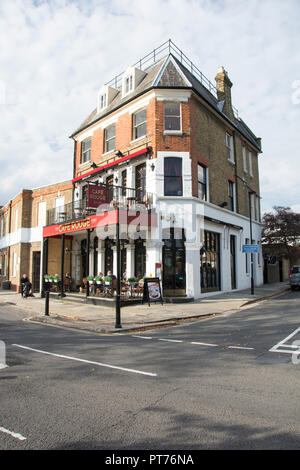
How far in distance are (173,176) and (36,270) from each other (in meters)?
13.5

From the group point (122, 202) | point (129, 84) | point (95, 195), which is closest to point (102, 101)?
point (129, 84)

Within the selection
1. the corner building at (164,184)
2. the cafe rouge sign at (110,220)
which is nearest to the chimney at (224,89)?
the corner building at (164,184)

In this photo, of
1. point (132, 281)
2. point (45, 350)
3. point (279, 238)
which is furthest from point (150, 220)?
point (279, 238)

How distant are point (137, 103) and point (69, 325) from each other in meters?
13.6

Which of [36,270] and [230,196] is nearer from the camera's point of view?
[230,196]

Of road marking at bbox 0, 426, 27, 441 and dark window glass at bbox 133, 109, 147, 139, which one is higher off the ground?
dark window glass at bbox 133, 109, 147, 139

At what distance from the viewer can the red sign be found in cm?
1644

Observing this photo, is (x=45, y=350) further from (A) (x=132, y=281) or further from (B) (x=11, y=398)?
(A) (x=132, y=281)

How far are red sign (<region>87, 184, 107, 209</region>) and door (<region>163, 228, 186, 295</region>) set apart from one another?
4.00m

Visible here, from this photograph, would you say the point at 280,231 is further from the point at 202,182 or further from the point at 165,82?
the point at 165,82

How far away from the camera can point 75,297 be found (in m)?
18.5

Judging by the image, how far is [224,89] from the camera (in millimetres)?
23469

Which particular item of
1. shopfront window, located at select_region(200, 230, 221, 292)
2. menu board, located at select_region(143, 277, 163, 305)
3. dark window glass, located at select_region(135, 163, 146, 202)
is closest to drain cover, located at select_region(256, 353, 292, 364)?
menu board, located at select_region(143, 277, 163, 305)

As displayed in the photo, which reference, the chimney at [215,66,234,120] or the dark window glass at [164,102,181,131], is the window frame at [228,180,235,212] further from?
the dark window glass at [164,102,181,131]
